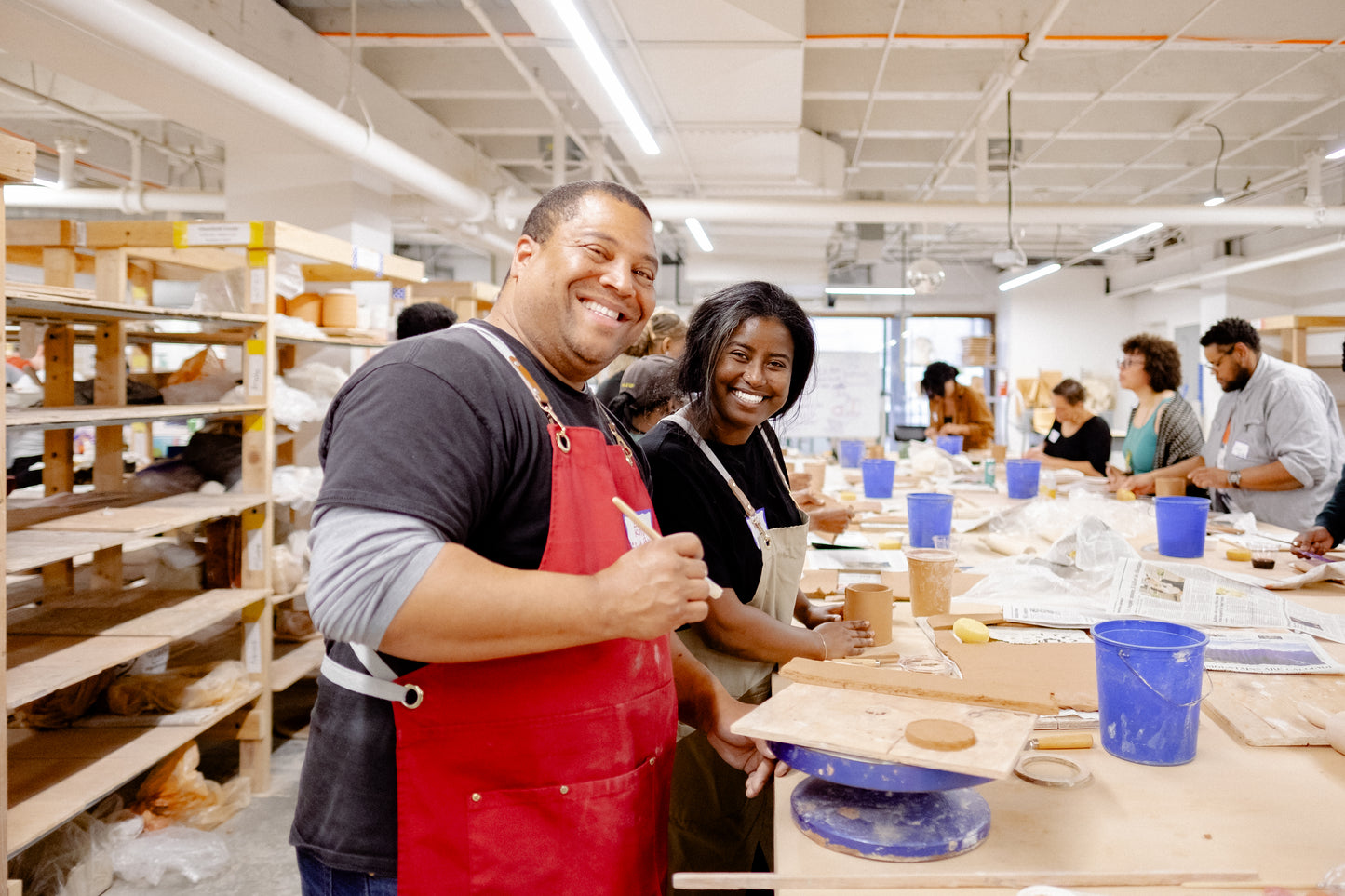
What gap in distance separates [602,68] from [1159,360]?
3387 mm

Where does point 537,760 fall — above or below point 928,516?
below

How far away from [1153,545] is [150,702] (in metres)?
3.65

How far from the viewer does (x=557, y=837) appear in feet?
3.45

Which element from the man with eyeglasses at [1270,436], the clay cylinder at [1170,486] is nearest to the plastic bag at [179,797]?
the clay cylinder at [1170,486]

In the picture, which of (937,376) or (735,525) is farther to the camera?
(937,376)

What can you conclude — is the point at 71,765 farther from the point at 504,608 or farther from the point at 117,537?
the point at 504,608

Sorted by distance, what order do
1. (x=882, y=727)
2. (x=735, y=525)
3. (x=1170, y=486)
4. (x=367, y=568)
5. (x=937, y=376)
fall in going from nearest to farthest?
1. (x=367, y=568)
2. (x=882, y=727)
3. (x=735, y=525)
4. (x=1170, y=486)
5. (x=937, y=376)

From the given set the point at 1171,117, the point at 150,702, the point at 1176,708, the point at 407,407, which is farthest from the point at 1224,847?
the point at 1171,117

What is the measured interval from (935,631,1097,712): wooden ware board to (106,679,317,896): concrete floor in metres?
2.11

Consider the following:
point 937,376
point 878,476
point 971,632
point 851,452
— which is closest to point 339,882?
point 971,632

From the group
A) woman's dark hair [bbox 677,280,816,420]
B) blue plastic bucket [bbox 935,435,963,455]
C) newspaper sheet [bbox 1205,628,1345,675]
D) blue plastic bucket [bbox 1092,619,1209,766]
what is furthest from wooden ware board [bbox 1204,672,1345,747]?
blue plastic bucket [bbox 935,435,963,455]

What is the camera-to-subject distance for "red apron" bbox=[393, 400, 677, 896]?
3.33ft

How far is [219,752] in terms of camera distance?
149 inches

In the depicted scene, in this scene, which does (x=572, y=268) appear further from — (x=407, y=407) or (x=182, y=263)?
(x=182, y=263)
